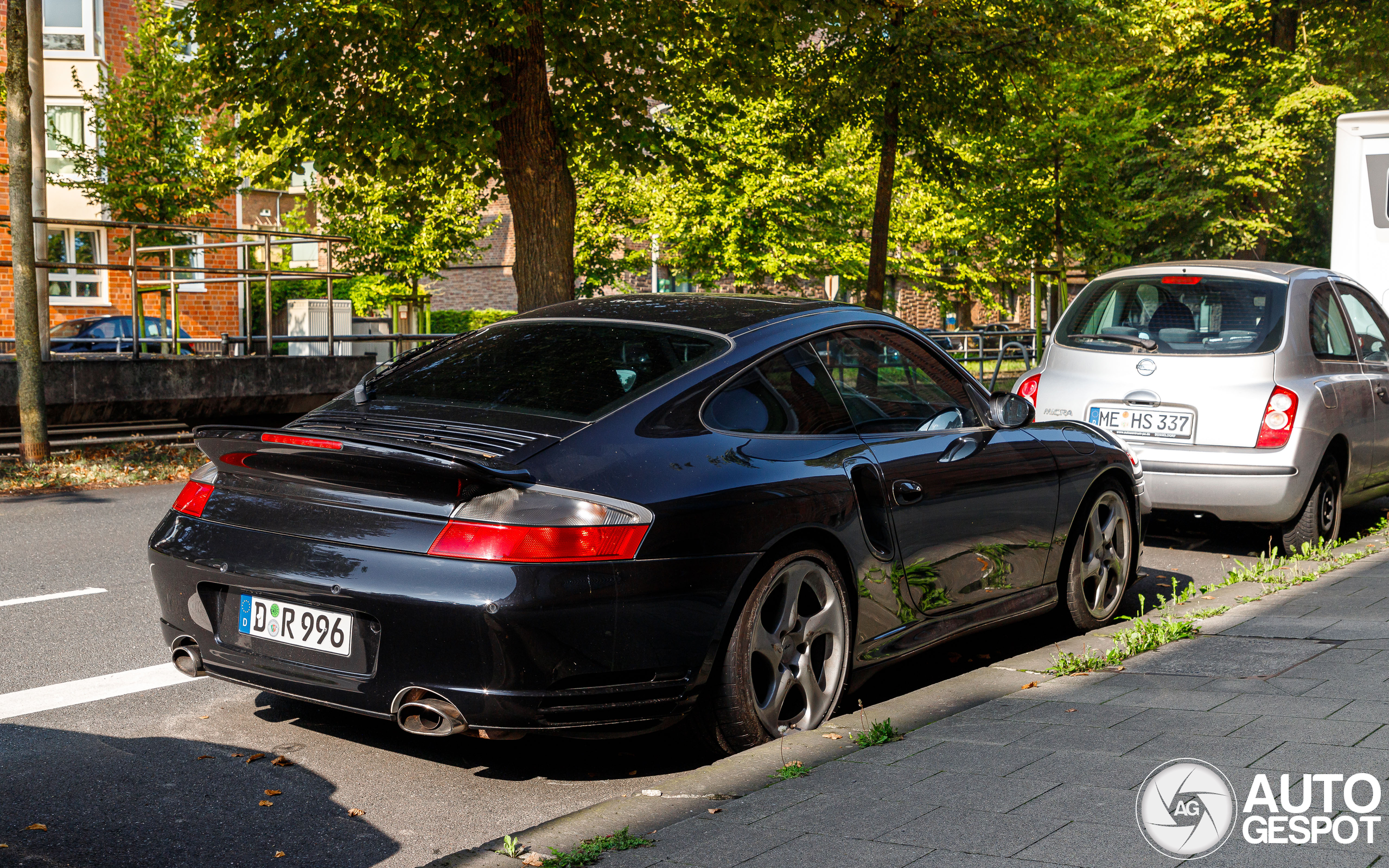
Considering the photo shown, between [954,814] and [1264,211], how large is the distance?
116 feet

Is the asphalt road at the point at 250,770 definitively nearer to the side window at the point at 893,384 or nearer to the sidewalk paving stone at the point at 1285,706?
the side window at the point at 893,384

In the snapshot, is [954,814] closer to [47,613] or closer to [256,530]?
[256,530]

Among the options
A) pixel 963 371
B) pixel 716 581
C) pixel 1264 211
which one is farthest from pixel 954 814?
pixel 1264 211

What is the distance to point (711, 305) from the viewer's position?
504 centimetres

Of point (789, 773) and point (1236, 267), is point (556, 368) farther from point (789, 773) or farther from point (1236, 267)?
point (1236, 267)

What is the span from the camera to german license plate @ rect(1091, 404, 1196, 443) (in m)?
8.09

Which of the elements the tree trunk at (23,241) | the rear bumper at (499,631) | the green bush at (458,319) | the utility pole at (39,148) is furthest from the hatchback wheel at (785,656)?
the green bush at (458,319)

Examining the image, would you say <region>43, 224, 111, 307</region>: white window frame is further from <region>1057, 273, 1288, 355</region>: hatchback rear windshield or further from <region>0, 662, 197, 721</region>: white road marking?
<region>0, 662, 197, 721</region>: white road marking

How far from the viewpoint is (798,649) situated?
4.36m

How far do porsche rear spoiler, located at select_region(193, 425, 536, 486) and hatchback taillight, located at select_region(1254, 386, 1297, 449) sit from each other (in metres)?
5.72

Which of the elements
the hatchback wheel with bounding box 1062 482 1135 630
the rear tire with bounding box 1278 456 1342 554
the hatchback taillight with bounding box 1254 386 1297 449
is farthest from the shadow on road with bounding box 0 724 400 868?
the rear tire with bounding box 1278 456 1342 554

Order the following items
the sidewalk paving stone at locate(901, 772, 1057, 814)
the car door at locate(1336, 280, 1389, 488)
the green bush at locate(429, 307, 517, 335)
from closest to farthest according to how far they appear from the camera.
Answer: the sidewalk paving stone at locate(901, 772, 1057, 814), the car door at locate(1336, 280, 1389, 488), the green bush at locate(429, 307, 517, 335)

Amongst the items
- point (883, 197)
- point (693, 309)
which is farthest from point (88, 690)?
point (883, 197)

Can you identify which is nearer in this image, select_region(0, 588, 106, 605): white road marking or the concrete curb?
the concrete curb
